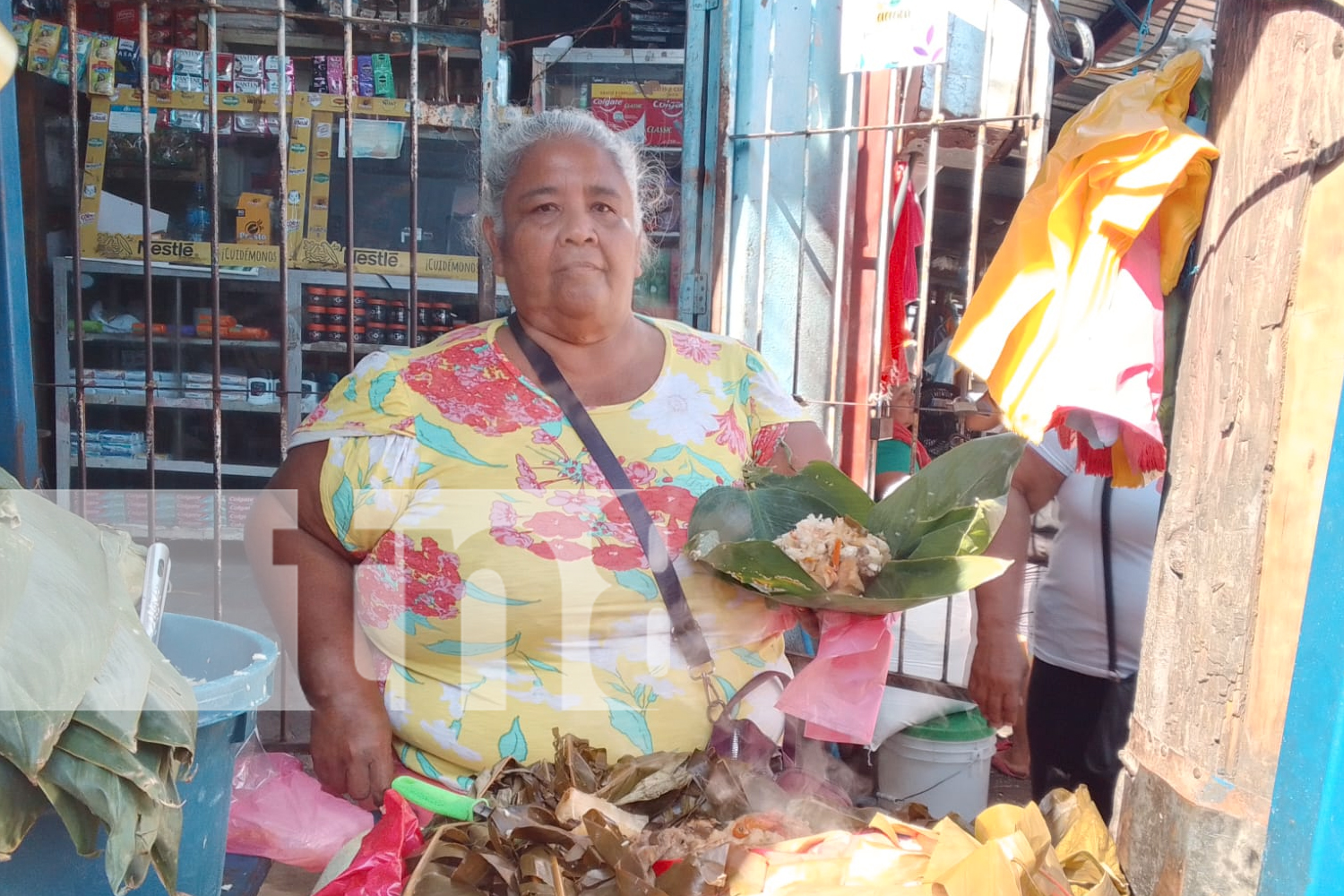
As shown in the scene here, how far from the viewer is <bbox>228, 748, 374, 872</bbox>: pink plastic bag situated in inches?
61.4

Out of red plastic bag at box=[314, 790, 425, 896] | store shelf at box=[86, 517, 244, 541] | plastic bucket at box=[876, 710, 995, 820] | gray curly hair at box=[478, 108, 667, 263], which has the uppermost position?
gray curly hair at box=[478, 108, 667, 263]

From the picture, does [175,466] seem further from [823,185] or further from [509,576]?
[509,576]

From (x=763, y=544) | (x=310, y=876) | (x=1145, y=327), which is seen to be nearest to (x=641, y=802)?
(x=763, y=544)

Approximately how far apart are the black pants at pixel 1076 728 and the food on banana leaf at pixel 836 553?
101 cm

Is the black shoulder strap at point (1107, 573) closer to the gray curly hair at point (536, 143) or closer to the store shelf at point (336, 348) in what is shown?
the gray curly hair at point (536, 143)

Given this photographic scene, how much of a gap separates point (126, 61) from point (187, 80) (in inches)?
13.0

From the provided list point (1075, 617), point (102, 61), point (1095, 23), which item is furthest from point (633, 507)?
point (1095, 23)

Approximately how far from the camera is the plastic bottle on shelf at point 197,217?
5.21m

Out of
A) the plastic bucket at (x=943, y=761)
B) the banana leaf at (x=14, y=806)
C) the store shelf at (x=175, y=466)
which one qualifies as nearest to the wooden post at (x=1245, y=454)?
the banana leaf at (x=14, y=806)

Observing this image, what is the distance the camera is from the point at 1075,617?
238 centimetres

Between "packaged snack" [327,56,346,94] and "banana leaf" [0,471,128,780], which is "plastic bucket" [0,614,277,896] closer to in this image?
"banana leaf" [0,471,128,780]

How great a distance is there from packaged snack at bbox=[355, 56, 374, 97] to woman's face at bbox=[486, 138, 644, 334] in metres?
3.21

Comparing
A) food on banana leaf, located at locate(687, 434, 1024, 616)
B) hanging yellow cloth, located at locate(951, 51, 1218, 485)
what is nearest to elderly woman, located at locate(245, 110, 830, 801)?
food on banana leaf, located at locate(687, 434, 1024, 616)

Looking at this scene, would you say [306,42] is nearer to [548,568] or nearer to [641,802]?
[548,568]
